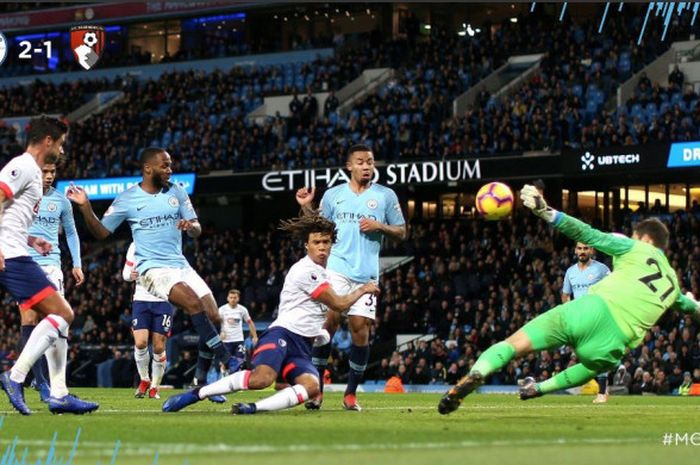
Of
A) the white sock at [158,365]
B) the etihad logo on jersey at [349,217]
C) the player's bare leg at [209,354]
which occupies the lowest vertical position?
the white sock at [158,365]

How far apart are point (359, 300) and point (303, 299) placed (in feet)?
5.70

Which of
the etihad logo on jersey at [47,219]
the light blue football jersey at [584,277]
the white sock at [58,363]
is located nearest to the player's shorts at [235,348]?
the light blue football jersey at [584,277]

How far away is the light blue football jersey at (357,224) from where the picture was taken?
13859mm

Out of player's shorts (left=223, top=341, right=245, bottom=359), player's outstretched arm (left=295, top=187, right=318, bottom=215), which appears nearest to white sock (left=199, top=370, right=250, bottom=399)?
player's outstretched arm (left=295, top=187, right=318, bottom=215)

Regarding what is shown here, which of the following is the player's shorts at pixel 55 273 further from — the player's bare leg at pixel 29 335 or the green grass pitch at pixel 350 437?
the green grass pitch at pixel 350 437

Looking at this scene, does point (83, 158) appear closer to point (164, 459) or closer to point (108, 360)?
point (108, 360)

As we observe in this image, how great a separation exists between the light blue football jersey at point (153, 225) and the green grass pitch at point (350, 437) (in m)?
3.37

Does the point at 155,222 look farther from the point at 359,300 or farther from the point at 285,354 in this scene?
the point at 285,354

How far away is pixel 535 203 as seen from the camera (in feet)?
35.2

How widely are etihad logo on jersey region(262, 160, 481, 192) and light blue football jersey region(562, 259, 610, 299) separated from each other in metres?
15.6

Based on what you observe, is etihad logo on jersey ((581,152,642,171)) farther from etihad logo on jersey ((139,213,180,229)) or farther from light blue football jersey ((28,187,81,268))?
etihad logo on jersey ((139,213,180,229))

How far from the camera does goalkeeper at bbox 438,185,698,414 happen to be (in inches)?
421

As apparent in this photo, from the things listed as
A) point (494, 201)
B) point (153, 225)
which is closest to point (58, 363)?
point (153, 225)

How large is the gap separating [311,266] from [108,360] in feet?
86.7
